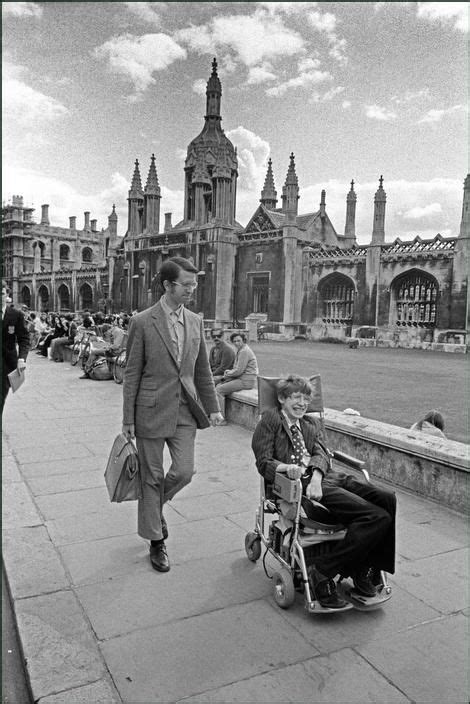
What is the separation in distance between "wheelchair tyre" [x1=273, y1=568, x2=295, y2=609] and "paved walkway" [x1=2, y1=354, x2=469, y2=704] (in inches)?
2.6

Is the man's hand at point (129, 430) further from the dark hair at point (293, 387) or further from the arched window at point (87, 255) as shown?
the arched window at point (87, 255)

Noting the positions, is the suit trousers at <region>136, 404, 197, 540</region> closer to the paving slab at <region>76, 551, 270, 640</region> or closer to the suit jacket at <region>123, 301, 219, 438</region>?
the suit jacket at <region>123, 301, 219, 438</region>

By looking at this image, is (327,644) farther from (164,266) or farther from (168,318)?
(164,266)

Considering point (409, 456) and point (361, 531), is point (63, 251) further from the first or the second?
point (361, 531)

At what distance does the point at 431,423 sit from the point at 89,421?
4.51m

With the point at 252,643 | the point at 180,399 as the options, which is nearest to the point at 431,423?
the point at 180,399

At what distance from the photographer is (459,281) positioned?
1027 inches

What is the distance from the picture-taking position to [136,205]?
43469 millimetres

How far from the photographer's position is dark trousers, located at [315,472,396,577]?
9.40 ft

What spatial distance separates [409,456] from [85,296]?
5308 centimetres

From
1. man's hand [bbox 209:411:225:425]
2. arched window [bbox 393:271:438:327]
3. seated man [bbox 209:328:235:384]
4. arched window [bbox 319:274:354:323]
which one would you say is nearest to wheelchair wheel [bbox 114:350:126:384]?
seated man [bbox 209:328:235:384]

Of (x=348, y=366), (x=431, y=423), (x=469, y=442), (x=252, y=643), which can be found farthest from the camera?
(x=348, y=366)

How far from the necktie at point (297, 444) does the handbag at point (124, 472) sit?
0.96 meters

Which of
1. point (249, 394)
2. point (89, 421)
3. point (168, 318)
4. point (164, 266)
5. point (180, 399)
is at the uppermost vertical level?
point (164, 266)
